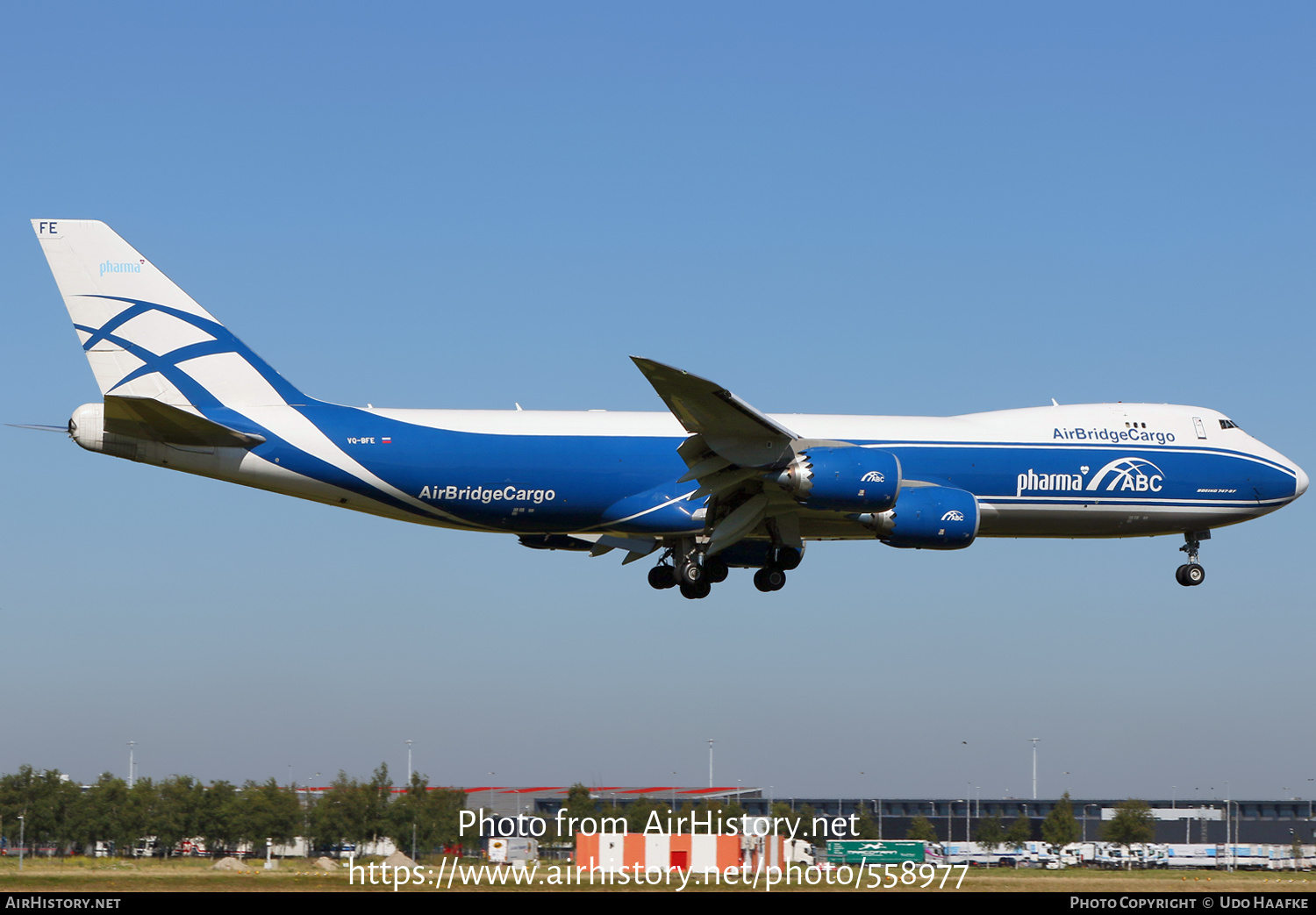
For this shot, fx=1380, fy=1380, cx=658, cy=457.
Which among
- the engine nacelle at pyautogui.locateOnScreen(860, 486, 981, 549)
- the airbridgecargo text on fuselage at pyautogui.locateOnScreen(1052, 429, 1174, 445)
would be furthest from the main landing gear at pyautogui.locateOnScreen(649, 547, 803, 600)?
the airbridgecargo text on fuselage at pyautogui.locateOnScreen(1052, 429, 1174, 445)

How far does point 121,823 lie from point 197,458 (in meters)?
14.6

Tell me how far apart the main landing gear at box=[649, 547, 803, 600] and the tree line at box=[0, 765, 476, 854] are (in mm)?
8334

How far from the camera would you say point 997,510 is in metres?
32.6

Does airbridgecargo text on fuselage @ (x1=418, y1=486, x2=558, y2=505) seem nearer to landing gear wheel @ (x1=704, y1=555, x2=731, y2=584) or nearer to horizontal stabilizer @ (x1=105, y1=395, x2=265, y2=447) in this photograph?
horizontal stabilizer @ (x1=105, y1=395, x2=265, y2=447)

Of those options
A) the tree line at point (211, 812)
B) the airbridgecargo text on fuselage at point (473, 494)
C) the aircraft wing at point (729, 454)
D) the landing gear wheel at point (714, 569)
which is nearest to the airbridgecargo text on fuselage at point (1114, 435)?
the aircraft wing at point (729, 454)

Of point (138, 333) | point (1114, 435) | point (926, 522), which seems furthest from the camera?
point (1114, 435)

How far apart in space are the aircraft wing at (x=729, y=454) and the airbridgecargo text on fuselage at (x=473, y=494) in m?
3.75

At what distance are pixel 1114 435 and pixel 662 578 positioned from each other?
11.7 m

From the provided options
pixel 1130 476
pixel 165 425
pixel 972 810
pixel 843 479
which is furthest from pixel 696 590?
pixel 972 810

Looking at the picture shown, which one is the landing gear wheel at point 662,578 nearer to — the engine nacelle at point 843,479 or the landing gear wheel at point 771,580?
the landing gear wheel at point 771,580

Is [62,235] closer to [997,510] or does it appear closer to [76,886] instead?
[76,886]

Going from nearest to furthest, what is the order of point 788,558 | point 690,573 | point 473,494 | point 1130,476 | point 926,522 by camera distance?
point 473,494
point 926,522
point 788,558
point 690,573
point 1130,476

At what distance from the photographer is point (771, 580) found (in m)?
32.3

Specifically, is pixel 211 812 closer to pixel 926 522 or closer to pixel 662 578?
pixel 662 578
